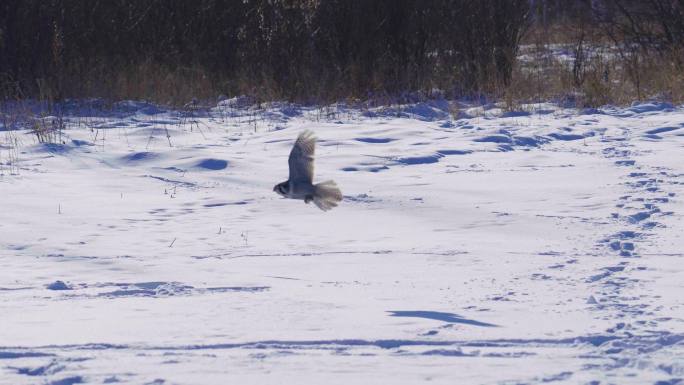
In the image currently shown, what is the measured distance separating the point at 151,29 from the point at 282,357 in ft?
37.1

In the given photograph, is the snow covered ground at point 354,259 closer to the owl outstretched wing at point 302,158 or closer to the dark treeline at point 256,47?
the owl outstretched wing at point 302,158

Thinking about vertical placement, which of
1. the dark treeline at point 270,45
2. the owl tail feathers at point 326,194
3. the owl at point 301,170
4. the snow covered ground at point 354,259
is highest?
the dark treeline at point 270,45

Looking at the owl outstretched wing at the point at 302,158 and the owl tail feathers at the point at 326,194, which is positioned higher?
the owl outstretched wing at the point at 302,158

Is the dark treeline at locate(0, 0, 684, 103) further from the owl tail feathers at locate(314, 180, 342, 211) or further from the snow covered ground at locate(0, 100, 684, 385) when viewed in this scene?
the owl tail feathers at locate(314, 180, 342, 211)

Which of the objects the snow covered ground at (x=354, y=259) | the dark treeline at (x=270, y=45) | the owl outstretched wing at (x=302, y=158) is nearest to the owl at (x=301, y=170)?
the owl outstretched wing at (x=302, y=158)

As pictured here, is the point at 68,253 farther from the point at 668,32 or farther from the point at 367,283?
the point at 668,32

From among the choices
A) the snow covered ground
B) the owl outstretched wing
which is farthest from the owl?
the snow covered ground

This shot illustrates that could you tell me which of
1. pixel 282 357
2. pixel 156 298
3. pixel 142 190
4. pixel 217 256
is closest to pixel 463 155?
pixel 142 190

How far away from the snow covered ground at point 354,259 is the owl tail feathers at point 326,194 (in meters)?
0.28

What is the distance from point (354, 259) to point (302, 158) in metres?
0.66

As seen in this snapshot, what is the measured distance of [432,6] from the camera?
43.3 ft

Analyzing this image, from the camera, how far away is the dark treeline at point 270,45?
39.5 feet

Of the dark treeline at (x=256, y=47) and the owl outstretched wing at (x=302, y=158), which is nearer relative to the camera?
the owl outstretched wing at (x=302, y=158)

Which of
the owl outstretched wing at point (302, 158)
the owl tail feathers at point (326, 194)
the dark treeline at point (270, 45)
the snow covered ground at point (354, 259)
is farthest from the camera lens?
the dark treeline at point (270, 45)
